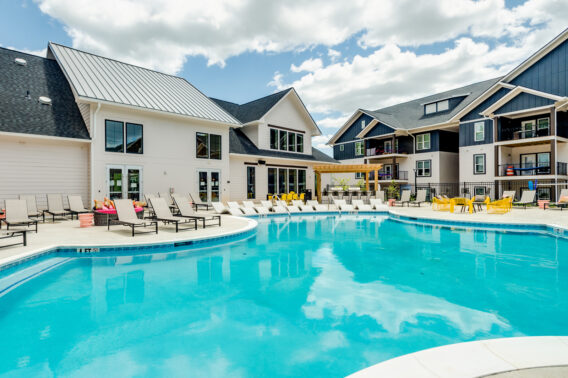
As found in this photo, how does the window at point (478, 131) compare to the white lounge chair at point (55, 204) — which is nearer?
the white lounge chair at point (55, 204)

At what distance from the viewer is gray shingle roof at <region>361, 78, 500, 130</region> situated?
92.0 ft

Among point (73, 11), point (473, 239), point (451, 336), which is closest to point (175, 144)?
A: point (73, 11)

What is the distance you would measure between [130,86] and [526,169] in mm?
26224

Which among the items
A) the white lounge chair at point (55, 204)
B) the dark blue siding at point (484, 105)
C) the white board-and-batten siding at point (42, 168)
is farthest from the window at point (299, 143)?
the white lounge chair at point (55, 204)

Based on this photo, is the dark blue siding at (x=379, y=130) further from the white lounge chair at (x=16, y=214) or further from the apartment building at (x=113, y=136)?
the white lounge chair at (x=16, y=214)

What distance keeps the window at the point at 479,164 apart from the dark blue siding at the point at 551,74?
235 inches

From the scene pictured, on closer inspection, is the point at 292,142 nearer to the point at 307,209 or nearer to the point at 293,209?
the point at 307,209

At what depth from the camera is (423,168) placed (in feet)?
97.2

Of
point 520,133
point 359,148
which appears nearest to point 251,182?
point 359,148

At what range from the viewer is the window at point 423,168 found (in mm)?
29188

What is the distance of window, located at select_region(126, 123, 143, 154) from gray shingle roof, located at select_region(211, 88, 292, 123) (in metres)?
8.69

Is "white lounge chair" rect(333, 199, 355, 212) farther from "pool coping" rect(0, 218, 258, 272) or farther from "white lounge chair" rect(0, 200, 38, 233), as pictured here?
"white lounge chair" rect(0, 200, 38, 233)

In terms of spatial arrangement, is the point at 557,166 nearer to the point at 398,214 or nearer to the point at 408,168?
the point at 408,168

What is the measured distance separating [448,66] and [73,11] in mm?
59100
